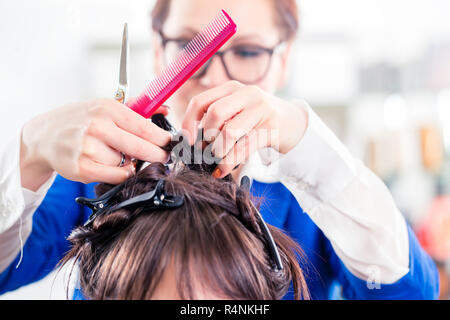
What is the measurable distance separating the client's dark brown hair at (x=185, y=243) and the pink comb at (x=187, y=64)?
77 mm

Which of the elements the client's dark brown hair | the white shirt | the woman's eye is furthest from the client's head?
the woman's eye

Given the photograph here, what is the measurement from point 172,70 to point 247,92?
8cm

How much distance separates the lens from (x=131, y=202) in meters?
0.39

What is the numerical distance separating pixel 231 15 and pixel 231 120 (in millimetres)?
244

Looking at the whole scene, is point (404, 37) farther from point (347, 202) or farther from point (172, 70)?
point (172, 70)

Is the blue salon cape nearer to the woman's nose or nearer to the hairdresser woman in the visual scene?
the hairdresser woman

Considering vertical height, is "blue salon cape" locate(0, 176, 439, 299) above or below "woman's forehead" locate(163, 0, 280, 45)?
below

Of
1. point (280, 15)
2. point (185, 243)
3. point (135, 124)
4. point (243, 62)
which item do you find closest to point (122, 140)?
point (135, 124)

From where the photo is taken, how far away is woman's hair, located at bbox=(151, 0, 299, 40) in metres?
0.60

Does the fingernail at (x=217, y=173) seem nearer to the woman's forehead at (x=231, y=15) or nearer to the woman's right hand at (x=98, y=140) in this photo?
the woman's right hand at (x=98, y=140)

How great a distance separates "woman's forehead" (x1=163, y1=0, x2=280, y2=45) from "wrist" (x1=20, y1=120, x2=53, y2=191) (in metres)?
0.25

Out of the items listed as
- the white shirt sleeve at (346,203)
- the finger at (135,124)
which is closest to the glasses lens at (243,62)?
the white shirt sleeve at (346,203)

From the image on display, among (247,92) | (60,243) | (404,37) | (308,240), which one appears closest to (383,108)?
(404,37)

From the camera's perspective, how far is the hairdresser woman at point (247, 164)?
38 centimetres
